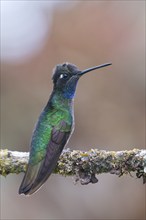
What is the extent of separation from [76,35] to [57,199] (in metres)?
3.95

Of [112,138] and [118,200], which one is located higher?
[112,138]

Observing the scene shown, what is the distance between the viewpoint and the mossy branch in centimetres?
426

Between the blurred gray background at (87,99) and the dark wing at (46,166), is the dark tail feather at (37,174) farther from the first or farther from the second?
the blurred gray background at (87,99)

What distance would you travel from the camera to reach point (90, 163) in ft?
14.2

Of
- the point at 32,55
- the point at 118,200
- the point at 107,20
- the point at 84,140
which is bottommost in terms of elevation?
the point at 118,200

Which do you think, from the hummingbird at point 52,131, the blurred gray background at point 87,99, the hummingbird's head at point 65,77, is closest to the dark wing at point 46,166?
the hummingbird at point 52,131

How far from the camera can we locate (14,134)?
31.8 feet

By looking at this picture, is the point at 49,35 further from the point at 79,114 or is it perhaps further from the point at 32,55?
the point at 79,114

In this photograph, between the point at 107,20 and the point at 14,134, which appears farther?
the point at 107,20

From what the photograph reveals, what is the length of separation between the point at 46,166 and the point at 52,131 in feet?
1.37

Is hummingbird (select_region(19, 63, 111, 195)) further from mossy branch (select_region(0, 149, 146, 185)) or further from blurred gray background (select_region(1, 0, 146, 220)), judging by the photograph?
blurred gray background (select_region(1, 0, 146, 220))

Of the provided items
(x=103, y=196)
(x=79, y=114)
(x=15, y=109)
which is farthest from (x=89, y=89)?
(x=103, y=196)

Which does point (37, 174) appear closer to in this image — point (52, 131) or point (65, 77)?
point (52, 131)

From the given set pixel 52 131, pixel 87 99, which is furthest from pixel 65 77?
pixel 87 99
